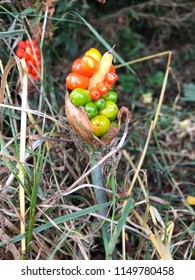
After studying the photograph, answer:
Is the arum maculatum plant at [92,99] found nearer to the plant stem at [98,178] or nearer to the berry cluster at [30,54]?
the plant stem at [98,178]

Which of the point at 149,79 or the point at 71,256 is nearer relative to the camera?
the point at 71,256

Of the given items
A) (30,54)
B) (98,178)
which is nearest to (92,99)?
(98,178)

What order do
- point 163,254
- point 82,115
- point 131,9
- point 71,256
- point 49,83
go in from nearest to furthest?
point 82,115 < point 163,254 < point 71,256 < point 49,83 < point 131,9

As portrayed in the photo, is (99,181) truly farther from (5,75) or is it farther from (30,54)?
(30,54)

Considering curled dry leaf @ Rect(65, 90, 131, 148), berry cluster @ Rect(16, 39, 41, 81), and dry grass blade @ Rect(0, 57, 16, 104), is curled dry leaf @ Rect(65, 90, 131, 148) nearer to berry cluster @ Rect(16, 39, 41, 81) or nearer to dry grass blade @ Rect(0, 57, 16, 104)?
dry grass blade @ Rect(0, 57, 16, 104)

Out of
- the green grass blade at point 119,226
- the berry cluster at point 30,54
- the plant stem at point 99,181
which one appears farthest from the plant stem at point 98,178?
the berry cluster at point 30,54

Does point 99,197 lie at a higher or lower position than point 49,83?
lower

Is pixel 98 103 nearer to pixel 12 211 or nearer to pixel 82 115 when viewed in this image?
pixel 82 115
